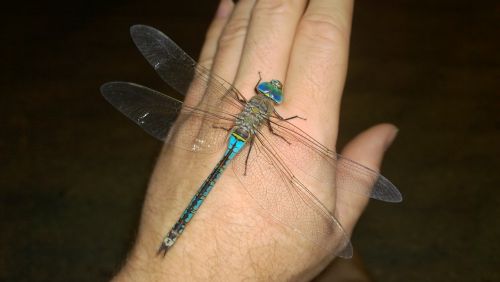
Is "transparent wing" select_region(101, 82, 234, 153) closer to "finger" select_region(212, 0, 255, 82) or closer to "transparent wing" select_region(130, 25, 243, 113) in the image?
Result: "transparent wing" select_region(130, 25, 243, 113)

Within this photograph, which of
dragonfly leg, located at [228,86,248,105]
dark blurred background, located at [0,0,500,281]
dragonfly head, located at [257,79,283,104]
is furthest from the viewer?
dark blurred background, located at [0,0,500,281]

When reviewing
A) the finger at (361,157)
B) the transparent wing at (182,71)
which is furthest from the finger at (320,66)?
the transparent wing at (182,71)

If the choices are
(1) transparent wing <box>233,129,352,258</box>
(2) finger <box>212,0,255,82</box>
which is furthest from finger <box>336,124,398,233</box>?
(2) finger <box>212,0,255,82</box>

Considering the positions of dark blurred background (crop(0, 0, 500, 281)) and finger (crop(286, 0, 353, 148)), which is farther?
dark blurred background (crop(0, 0, 500, 281))

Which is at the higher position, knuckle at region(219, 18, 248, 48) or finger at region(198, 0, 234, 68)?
knuckle at region(219, 18, 248, 48)

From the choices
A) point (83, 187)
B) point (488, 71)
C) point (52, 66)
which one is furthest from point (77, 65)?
point (488, 71)

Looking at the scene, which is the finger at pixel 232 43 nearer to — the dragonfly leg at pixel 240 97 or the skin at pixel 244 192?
the skin at pixel 244 192

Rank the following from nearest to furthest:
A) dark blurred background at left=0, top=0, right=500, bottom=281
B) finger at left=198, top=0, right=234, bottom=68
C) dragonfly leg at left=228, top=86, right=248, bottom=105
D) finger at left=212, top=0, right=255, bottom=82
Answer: dragonfly leg at left=228, top=86, right=248, bottom=105 → finger at left=212, top=0, right=255, bottom=82 → finger at left=198, top=0, right=234, bottom=68 → dark blurred background at left=0, top=0, right=500, bottom=281
